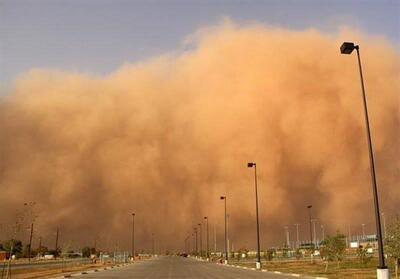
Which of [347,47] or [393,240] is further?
[393,240]

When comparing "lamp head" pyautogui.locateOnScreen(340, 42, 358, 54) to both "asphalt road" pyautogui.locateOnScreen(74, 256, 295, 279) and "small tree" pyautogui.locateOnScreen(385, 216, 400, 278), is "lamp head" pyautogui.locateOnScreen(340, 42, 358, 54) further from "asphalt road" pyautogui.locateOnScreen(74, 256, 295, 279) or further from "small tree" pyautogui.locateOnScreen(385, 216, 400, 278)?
"asphalt road" pyautogui.locateOnScreen(74, 256, 295, 279)

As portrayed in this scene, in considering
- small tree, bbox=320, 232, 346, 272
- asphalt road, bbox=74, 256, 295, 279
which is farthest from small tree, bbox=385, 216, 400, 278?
small tree, bbox=320, 232, 346, 272

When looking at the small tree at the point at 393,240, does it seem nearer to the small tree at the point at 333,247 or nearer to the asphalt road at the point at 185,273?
the asphalt road at the point at 185,273

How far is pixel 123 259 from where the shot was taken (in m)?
102

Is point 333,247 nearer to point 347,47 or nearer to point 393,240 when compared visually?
point 393,240

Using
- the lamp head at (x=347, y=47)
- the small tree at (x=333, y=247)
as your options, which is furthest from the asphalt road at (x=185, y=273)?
the lamp head at (x=347, y=47)

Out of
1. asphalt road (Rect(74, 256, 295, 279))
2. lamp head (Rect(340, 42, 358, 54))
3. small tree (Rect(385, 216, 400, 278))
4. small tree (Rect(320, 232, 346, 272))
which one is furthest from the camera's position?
small tree (Rect(320, 232, 346, 272))

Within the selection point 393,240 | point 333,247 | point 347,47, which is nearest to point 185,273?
point 333,247

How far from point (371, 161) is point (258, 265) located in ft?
A: 102

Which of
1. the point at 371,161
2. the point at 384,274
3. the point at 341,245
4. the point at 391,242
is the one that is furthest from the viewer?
the point at 341,245

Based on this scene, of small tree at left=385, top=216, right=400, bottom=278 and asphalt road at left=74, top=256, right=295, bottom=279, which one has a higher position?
small tree at left=385, top=216, right=400, bottom=278

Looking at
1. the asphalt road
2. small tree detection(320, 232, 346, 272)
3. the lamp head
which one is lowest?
the asphalt road

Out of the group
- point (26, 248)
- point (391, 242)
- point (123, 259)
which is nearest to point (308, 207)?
point (123, 259)

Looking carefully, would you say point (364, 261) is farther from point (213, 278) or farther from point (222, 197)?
point (222, 197)
